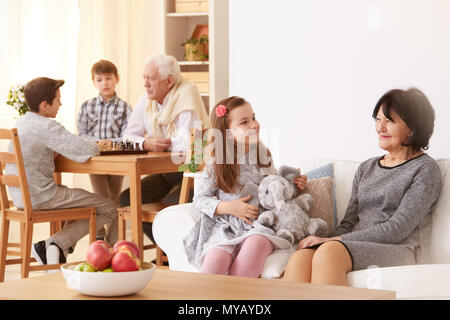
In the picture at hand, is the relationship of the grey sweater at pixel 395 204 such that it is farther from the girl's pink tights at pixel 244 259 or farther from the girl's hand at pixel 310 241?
the girl's pink tights at pixel 244 259

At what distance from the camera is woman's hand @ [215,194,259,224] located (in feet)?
8.59

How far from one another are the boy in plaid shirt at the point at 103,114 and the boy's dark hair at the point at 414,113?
2400 millimetres

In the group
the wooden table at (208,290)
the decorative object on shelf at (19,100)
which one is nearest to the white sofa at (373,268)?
the wooden table at (208,290)

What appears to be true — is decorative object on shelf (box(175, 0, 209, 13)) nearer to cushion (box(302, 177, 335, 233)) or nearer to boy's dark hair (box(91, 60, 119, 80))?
boy's dark hair (box(91, 60, 119, 80))

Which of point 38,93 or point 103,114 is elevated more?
point 38,93

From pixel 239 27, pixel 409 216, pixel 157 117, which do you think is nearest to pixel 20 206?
pixel 157 117

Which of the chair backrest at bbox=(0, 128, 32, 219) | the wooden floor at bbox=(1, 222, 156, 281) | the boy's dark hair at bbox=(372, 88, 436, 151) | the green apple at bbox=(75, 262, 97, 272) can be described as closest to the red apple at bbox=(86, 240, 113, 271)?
the green apple at bbox=(75, 262, 97, 272)

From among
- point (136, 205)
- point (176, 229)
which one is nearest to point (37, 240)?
point (136, 205)

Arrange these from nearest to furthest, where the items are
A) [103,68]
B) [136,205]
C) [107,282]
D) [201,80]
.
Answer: [107,282] < [136,205] < [103,68] < [201,80]

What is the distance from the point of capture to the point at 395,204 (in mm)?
2516

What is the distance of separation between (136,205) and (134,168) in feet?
0.66

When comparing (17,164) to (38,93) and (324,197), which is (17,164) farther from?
(324,197)

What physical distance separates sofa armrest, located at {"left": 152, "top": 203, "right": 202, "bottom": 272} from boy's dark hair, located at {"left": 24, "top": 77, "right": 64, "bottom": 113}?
1.33m

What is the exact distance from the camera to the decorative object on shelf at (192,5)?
532 cm
